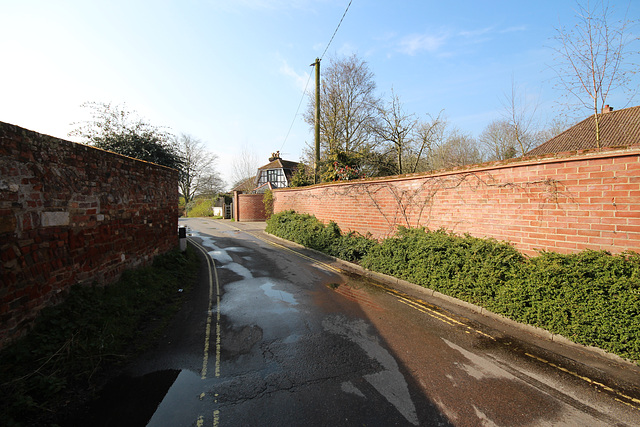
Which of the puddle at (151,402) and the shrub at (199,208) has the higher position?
the shrub at (199,208)

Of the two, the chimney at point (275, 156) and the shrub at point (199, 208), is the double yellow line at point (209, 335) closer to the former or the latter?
the shrub at point (199, 208)

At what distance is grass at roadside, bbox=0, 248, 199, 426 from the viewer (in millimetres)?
2846

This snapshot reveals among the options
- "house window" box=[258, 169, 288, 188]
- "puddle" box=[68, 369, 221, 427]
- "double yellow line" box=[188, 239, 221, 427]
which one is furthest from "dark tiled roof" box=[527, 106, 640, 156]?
"house window" box=[258, 169, 288, 188]

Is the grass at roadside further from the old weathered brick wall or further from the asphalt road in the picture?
the asphalt road

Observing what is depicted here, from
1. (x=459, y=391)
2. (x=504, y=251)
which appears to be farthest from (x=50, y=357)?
(x=504, y=251)

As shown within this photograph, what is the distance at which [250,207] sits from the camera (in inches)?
1175

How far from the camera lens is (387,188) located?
952 cm

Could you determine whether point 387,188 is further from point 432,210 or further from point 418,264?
point 418,264

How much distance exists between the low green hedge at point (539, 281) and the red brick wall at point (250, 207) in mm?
23383

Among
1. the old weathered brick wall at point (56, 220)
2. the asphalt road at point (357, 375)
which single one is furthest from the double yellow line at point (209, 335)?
the old weathered brick wall at point (56, 220)

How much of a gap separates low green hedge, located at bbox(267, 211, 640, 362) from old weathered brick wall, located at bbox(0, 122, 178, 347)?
6791 mm

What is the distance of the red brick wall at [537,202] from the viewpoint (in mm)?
4363

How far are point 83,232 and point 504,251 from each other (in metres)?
7.86

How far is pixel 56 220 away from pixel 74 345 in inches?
72.8
